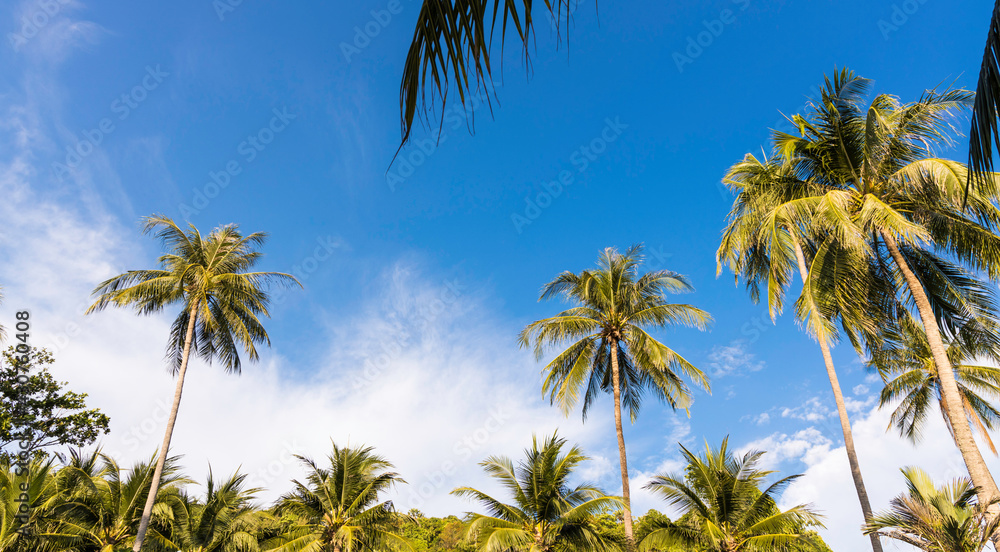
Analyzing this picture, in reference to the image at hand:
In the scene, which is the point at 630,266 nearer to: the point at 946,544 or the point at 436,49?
the point at 946,544

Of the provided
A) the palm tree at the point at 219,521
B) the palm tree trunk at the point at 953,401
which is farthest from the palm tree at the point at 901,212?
the palm tree at the point at 219,521

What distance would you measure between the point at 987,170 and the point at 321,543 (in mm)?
19324

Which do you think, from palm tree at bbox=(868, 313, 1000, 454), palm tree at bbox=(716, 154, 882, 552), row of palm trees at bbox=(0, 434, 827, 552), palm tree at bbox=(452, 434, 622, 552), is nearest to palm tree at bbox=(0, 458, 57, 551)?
row of palm trees at bbox=(0, 434, 827, 552)

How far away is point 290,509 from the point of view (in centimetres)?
1869

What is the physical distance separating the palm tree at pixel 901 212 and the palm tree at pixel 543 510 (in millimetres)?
9476

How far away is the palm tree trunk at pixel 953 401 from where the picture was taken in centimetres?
901

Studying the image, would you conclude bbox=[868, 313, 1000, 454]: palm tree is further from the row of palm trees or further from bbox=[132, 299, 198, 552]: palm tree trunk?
bbox=[132, 299, 198, 552]: palm tree trunk

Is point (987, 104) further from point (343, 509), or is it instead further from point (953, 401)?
point (343, 509)

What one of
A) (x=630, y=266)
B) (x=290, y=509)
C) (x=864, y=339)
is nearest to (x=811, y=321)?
(x=864, y=339)

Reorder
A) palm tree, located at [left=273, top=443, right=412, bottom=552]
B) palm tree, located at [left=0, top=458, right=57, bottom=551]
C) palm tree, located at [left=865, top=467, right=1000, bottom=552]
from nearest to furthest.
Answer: palm tree, located at [left=865, top=467, right=1000, bottom=552]
palm tree, located at [left=0, top=458, right=57, bottom=551]
palm tree, located at [left=273, top=443, right=412, bottom=552]

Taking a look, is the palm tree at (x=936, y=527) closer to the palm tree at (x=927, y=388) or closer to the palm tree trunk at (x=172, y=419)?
the palm tree at (x=927, y=388)

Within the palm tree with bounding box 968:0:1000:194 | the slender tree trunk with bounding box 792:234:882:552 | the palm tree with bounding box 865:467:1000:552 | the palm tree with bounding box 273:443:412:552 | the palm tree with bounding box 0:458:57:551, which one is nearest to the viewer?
the palm tree with bounding box 968:0:1000:194

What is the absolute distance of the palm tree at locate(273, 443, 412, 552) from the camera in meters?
17.3

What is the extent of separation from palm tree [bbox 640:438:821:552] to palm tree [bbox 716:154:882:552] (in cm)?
301
